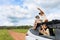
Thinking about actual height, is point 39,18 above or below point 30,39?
above

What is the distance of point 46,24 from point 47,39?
2.74 feet

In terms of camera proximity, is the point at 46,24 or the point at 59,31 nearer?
the point at 59,31

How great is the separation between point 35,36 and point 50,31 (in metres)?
0.57

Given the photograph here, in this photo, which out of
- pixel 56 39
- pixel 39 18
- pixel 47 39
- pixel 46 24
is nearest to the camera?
pixel 56 39

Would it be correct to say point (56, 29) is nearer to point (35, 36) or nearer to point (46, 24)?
point (46, 24)

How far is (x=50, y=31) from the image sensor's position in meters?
9.48

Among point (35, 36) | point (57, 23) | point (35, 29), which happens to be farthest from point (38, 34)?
point (57, 23)

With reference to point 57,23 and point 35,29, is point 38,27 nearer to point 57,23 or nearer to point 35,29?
point 35,29

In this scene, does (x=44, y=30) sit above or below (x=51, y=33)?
above

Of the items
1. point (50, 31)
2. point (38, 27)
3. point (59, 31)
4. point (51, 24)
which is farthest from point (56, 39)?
point (38, 27)

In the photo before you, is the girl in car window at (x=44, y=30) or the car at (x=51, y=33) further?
the girl in car window at (x=44, y=30)

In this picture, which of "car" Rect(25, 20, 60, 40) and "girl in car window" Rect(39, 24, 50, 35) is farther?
"girl in car window" Rect(39, 24, 50, 35)

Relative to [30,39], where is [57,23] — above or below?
above

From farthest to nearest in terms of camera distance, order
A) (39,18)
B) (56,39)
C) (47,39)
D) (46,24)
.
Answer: (39,18)
(46,24)
(47,39)
(56,39)
